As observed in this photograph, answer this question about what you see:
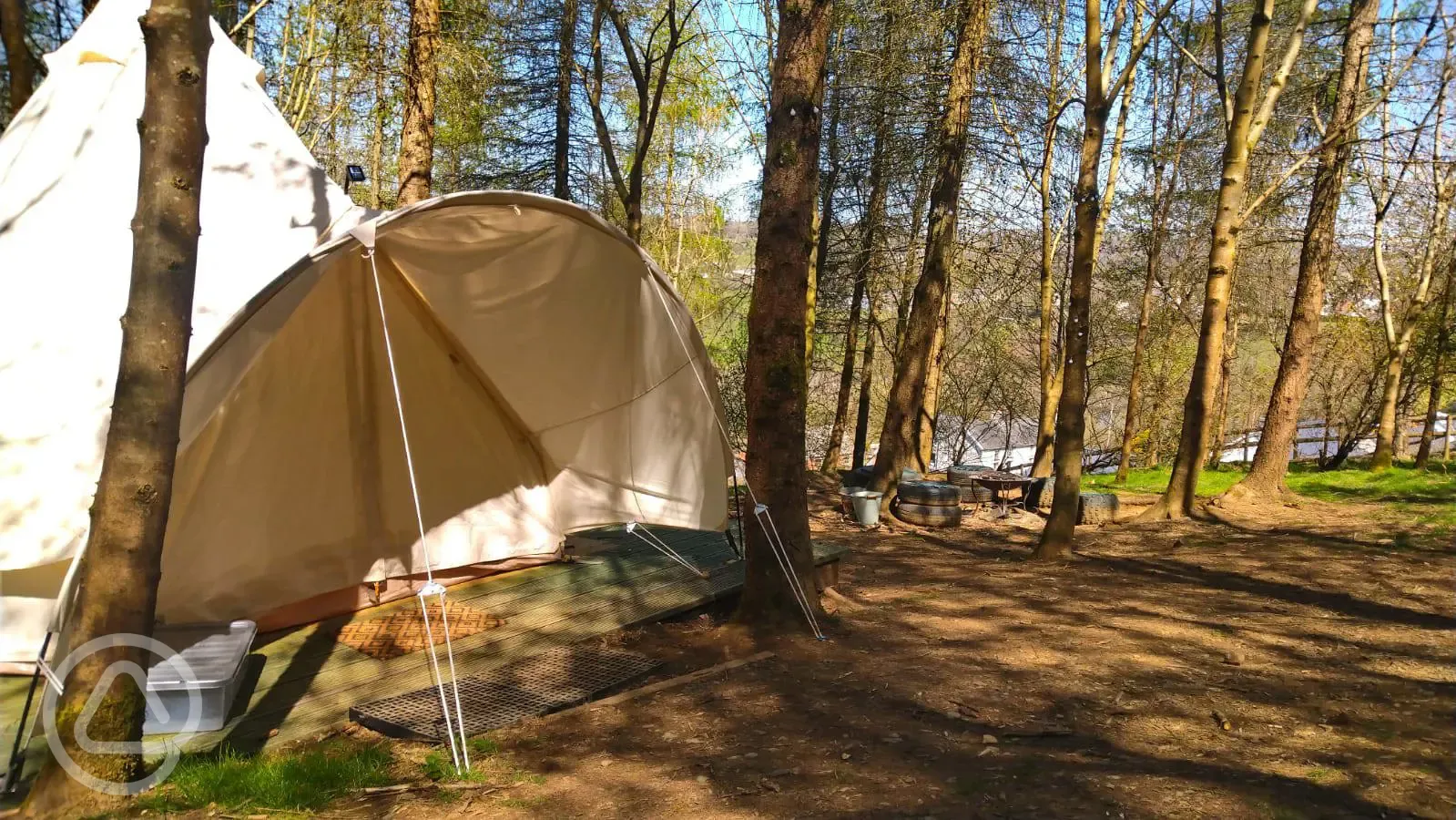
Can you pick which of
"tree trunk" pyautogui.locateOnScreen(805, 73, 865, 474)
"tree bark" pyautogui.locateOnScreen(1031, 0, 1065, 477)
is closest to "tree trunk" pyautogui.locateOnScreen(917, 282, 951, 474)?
"tree trunk" pyautogui.locateOnScreen(805, 73, 865, 474)

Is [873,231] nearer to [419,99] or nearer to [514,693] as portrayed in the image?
[419,99]

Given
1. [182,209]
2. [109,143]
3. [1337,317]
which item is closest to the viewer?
[182,209]

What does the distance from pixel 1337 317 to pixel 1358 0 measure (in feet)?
29.7

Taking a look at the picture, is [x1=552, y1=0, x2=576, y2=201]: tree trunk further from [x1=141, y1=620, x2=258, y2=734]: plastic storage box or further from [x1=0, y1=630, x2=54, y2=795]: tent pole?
[x1=0, y1=630, x2=54, y2=795]: tent pole

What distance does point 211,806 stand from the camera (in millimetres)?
2896

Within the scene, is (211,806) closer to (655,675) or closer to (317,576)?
(655,675)

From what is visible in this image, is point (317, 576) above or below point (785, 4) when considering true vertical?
below

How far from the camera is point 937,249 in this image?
32.1 feet

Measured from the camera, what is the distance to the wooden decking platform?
375cm

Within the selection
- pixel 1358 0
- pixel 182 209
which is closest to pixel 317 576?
pixel 182 209

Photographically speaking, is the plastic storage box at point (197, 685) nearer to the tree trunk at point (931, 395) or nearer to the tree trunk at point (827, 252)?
the tree trunk at point (931, 395)

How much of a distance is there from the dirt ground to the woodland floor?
0.04ft

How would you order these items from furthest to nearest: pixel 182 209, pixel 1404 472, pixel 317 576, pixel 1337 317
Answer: pixel 1337 317, pixel 1404 472, pixel 317 576, pixel 182 209

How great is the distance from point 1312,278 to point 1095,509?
3.28 m
